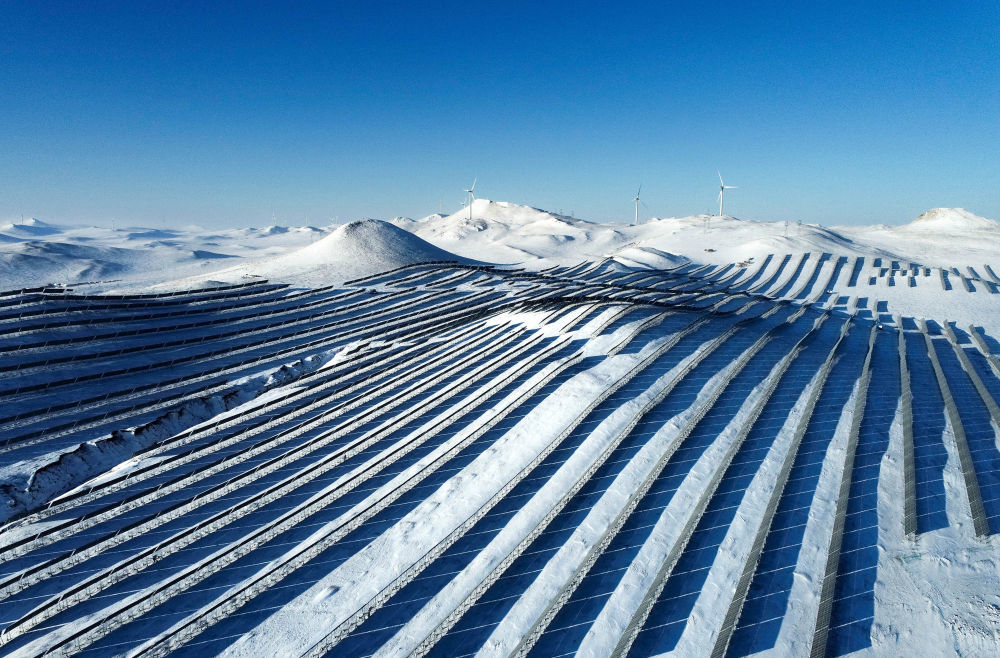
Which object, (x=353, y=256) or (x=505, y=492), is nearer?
(x=505, y=492)

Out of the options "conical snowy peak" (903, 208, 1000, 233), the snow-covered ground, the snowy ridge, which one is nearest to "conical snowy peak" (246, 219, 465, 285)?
the snow-covered ground

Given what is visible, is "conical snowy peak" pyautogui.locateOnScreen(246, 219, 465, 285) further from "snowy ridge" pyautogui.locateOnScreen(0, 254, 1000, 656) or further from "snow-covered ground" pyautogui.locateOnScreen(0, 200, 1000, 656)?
"snowy ridge" pyautogui.locateOnScreen(0, 254, 1000, 656)

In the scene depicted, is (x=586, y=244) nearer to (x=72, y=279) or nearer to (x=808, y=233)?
(x=808, y=233)

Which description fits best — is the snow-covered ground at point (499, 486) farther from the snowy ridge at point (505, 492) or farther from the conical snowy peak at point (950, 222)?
the conical snowy peak at point (950, 222)

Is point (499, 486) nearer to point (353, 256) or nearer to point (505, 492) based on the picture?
point (505, 492)

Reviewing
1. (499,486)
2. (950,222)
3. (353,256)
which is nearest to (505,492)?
(499,486)

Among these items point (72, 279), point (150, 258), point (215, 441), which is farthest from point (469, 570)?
point (150, 258)
